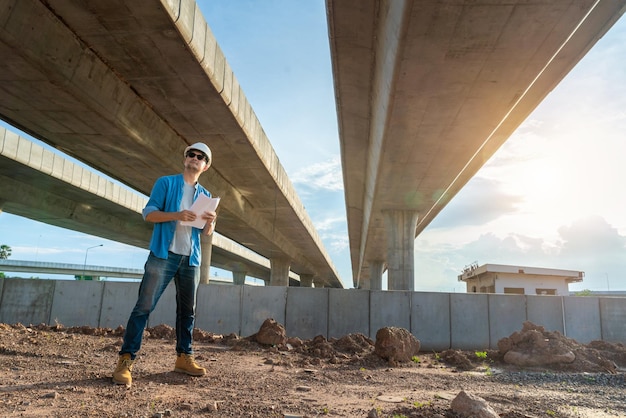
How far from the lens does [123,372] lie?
418 cm

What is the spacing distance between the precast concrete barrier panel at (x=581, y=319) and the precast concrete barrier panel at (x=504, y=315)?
147 cm

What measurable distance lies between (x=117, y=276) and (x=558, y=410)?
8535 cm

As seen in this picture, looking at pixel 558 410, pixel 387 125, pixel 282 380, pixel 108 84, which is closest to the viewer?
pixel 558 410

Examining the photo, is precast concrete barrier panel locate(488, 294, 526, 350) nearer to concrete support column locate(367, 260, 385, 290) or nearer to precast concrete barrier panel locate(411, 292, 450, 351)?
precast concrete barrier panel locate(411, 292, 450, 351)

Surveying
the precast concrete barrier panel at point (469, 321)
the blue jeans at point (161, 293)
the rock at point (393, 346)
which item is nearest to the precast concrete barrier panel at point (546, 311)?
the precast concrete barrier panel at point (469, 321)

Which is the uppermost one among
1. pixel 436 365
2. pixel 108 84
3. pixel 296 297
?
pixel 108 84

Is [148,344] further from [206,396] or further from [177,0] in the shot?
[177,0]

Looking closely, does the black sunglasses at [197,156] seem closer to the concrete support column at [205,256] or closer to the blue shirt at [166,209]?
the blue shirt at [166,209]

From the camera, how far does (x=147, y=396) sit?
153 inches

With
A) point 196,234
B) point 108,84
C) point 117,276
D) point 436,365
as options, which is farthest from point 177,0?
point 117,276

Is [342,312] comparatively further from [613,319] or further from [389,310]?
[613,319]

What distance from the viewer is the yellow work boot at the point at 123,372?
13.5 ft

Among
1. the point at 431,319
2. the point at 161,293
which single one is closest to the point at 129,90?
the point at 161,293

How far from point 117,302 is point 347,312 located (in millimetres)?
7071
